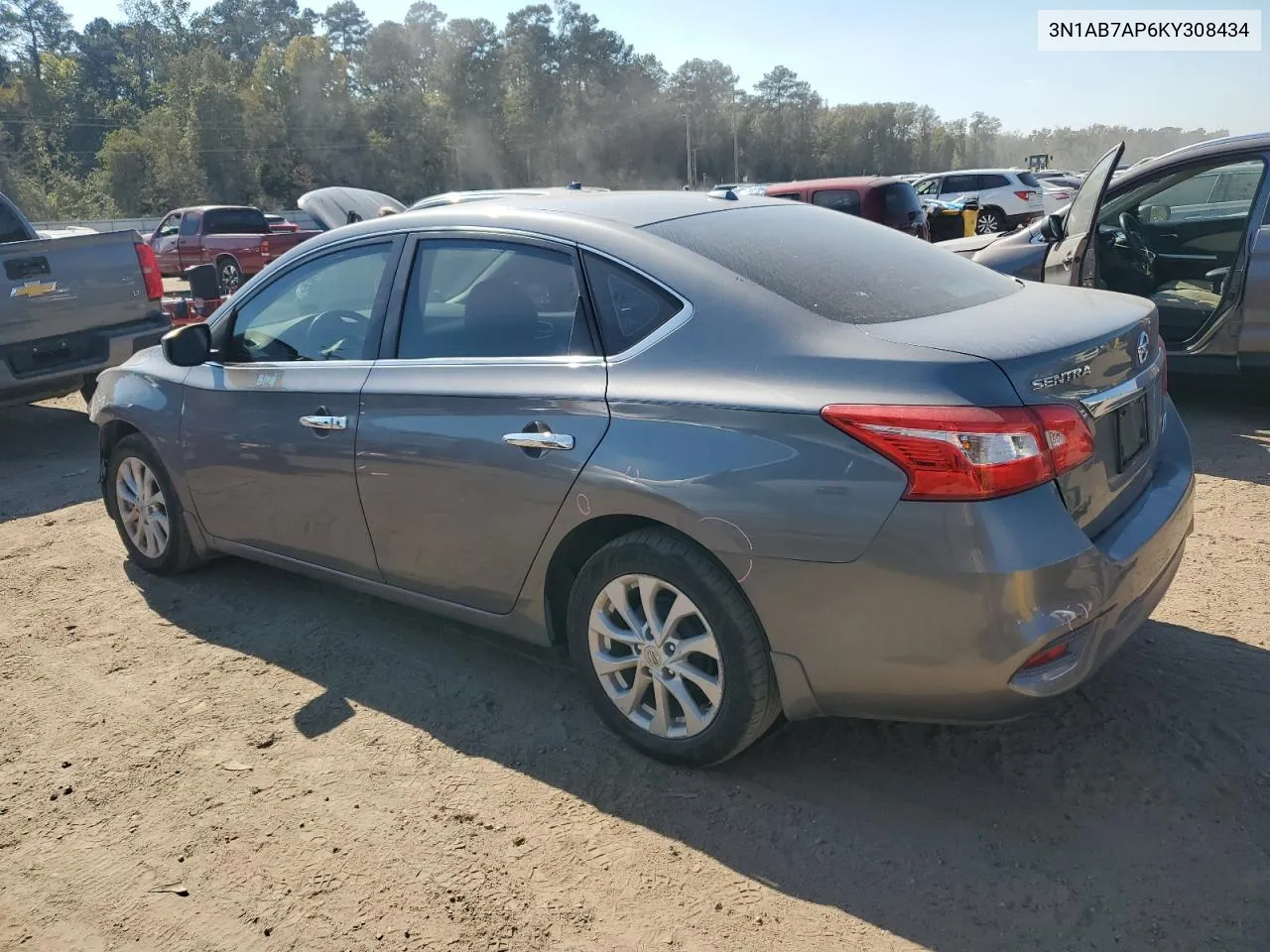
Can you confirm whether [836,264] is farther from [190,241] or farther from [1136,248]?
[190,241]

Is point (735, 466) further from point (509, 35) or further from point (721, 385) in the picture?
point (509, 35)

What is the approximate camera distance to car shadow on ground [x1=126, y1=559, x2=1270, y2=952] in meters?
2.37

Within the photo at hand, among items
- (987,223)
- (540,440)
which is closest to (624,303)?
(540,440)

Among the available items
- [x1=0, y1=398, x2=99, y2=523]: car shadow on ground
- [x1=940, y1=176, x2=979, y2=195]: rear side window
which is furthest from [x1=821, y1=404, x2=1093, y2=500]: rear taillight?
[x1=940, y1=176, x2=979, y2=195]: rear side window

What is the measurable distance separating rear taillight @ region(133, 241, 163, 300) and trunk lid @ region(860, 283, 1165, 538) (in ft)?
22.9

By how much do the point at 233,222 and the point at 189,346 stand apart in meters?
18.2

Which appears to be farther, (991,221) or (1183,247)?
(991,221)

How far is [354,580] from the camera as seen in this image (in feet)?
12.5

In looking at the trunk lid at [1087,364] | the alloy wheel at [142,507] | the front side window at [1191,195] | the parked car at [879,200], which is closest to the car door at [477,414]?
the trunk lid at [1087,364]

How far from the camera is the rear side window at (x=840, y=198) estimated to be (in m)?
15.0

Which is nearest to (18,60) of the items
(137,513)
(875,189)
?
(875,189)

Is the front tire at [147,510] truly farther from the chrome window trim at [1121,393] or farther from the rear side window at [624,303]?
the chrome window trim at [1121,393]

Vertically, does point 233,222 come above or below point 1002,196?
above

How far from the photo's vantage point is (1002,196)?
24.7 m
